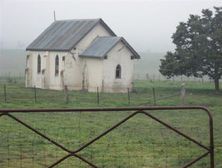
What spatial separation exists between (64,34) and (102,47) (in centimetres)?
513

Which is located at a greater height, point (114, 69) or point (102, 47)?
point (102, 47)

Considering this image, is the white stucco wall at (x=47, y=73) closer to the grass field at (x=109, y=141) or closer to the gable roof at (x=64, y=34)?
the gable roof at (x=64, y=34)

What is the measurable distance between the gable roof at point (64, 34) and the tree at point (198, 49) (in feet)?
18.9

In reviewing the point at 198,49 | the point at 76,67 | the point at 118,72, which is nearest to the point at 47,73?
the point at 76,67

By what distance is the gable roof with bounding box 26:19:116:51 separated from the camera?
1515 inches

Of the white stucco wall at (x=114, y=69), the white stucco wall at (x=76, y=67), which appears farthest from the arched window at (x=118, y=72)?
the white stucco wall at (x=76, y=67)

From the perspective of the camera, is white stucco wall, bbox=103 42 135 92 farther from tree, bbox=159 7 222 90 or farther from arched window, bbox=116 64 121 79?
tree, bbox=159 7 222 90

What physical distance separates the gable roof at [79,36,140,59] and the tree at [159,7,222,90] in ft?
10.6

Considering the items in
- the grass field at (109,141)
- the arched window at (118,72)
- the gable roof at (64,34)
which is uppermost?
the gable roof at (64,34)

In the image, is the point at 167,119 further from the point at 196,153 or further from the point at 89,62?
the point at 89,62

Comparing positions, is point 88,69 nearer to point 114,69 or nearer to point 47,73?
point 114,69

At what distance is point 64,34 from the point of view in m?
40.5

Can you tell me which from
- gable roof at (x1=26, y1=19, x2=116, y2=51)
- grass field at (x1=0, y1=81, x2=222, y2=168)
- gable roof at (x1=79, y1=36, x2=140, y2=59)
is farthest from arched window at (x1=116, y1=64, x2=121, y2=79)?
grass field at (x1=0, y1=81, x2=222, y2=168)

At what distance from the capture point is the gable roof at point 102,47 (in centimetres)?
3609
